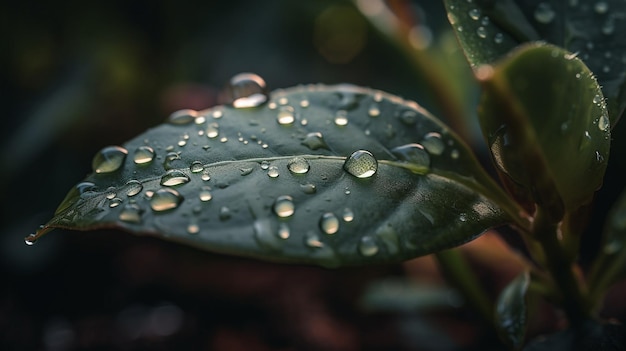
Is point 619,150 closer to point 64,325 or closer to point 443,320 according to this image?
point 443,320

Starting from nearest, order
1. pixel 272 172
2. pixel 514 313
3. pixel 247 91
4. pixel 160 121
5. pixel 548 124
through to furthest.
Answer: pixel 548 124, pixel 272 172, pixel 514 313, pixel 247 91, pixel 160 121

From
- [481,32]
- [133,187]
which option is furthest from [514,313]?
[133,187]

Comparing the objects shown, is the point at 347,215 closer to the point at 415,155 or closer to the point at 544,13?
the point at 415,155

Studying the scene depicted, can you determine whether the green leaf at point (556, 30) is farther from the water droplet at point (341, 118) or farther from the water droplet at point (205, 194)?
the water droplet at point (205, 194)

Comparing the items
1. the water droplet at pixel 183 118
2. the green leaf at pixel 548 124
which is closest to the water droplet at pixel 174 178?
the water droplet at pixel 183 118

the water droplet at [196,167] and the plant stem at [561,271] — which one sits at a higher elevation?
the water droplet at [196,167]

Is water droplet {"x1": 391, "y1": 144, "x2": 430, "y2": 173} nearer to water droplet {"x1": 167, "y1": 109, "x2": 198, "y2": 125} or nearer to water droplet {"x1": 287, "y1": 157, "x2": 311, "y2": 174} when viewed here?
water droplet {"x1": 287, "y1": 157, "x2": 311, "y2": 174}
